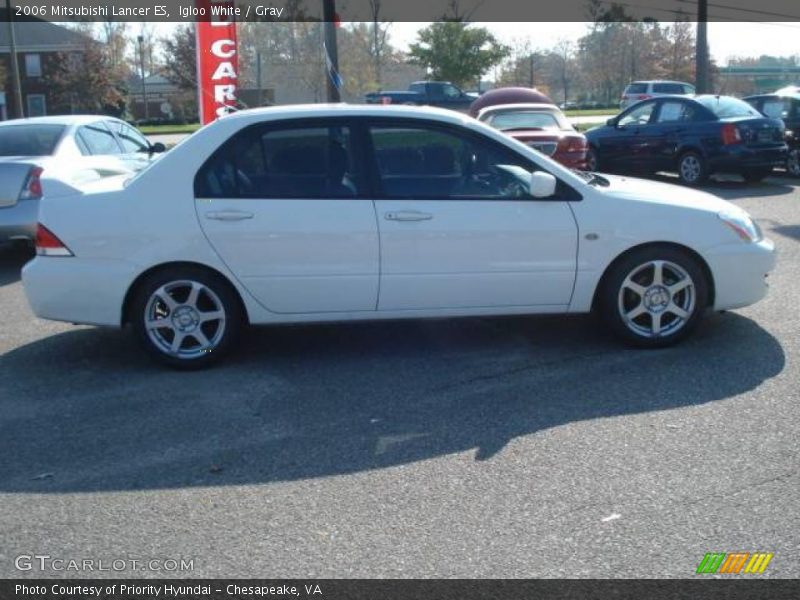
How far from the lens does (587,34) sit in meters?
48.6

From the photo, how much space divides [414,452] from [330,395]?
3.43ft

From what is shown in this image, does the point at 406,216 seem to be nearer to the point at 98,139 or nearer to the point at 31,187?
the point at 31,187

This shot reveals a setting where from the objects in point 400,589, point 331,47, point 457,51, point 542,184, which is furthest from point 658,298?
point 457,51

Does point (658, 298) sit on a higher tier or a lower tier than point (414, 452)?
A: higher

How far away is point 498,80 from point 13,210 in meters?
43.1

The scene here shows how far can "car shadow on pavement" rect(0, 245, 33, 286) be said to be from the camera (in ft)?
30.9

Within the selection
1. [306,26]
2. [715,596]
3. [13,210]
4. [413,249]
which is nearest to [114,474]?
[413,249]

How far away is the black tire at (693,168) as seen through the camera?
50.0 feet

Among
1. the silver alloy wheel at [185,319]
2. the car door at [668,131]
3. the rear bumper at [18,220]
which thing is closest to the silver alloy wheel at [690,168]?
the car door at [668,131]

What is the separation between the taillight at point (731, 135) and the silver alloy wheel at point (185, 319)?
11176mm

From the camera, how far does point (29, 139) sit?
33.7ft

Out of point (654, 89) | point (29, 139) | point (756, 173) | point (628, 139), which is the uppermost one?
point (654, 89)

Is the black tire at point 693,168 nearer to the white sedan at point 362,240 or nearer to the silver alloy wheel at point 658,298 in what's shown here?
the white sedan at point 362,240

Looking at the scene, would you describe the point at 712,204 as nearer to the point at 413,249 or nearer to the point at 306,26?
the point at 413,249
